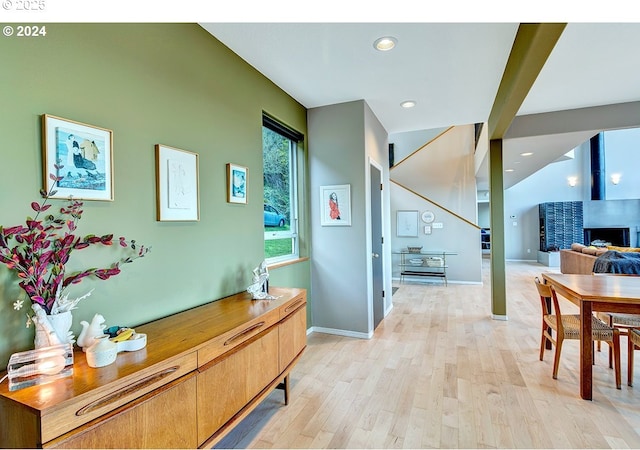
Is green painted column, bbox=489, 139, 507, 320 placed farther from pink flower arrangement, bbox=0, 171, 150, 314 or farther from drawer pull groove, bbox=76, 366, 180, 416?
→ pink flower arrangement, bbox=0, 171, 150, 314

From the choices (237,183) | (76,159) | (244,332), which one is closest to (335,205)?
(237,183)

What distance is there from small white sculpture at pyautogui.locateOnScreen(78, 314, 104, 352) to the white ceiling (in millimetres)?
2042

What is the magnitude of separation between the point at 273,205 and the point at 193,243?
1310mm

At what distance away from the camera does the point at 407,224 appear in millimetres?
7121

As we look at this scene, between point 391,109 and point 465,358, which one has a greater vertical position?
point 391,109

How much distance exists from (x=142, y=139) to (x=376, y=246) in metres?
3.10

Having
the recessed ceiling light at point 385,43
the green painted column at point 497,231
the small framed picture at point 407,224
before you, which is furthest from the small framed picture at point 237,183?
the small framed picture at point 407,224

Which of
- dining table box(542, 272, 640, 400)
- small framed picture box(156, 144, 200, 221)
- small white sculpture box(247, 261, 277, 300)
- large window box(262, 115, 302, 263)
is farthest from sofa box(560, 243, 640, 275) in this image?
small framed picture box(156, 144, 200, 221)

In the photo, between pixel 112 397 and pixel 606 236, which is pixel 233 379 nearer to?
pixel 112 397

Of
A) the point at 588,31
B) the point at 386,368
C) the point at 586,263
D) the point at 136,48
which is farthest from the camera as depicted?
the point at 586,263

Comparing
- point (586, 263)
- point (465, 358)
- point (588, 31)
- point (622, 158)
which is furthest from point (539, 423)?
point (622, 158)

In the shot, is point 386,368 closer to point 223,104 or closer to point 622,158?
point 223,104

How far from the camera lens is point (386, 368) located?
9.27 feet

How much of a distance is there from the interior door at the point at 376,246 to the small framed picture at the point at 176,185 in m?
2.35
